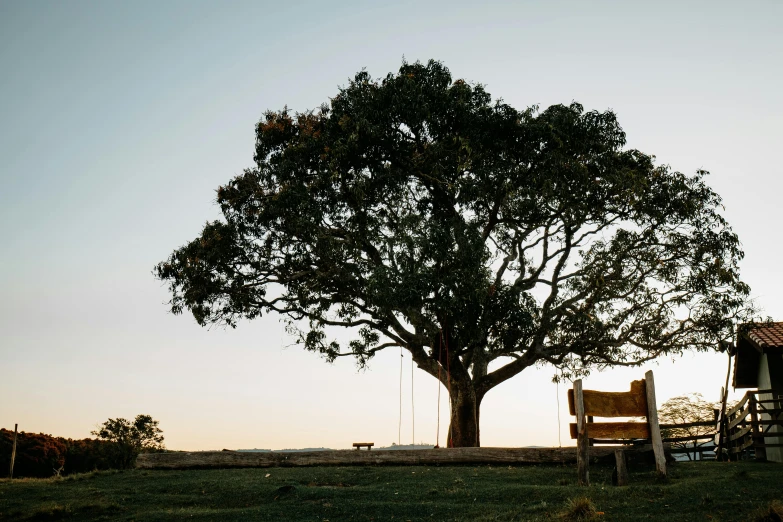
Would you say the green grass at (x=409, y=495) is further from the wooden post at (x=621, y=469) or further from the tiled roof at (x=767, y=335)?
the tiled roof at (x=767, y=335)

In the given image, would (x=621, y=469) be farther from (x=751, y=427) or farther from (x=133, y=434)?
(x=133, y=434)

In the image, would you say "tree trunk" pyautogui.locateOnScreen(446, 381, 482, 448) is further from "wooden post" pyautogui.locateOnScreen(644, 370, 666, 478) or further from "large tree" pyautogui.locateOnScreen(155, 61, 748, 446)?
"wooden post" pyautogui.locateOnScreen(644, 370, 666, 478)

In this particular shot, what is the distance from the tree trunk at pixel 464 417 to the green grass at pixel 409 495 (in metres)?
4.66

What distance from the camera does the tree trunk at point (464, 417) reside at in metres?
20.1

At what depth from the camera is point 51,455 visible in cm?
3862

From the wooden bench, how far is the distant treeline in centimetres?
3391

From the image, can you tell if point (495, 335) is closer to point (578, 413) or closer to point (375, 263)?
point (375, 263)

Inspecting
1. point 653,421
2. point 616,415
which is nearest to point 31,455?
point 616,415

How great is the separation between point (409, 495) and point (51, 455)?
113 feet

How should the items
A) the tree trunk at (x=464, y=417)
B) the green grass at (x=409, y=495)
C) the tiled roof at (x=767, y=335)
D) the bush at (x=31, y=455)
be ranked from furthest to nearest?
the bush at (x=31, y=455) → the tree trunk at (x=464, y=417) → the tiled roof at (x=767, y=335) → the green grass at (x=409, y=495)

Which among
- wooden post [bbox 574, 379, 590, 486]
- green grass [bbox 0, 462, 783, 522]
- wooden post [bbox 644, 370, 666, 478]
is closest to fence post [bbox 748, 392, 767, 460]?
green grass [bbox 0, 462, 783, 522]

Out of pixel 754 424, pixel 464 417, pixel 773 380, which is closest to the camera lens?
pixel 754 424

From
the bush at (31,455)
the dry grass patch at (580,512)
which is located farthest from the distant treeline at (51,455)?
the dry grass patch at (580,512)

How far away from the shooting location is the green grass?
9.70 metres
